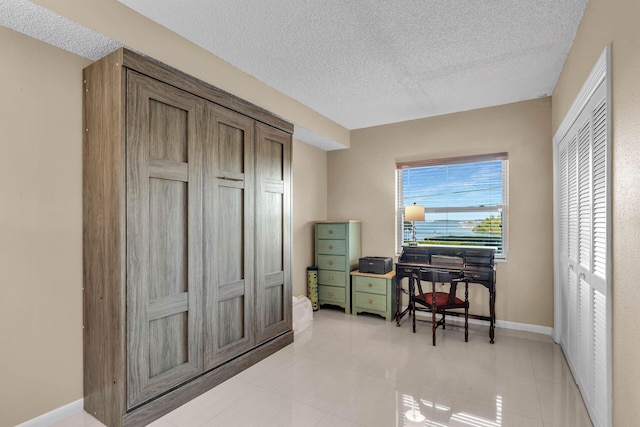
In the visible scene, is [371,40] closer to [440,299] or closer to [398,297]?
[440,299]

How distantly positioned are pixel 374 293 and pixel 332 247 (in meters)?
0.87

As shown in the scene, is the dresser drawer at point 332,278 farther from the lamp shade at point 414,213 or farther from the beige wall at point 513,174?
the lamp shade at point 414,213

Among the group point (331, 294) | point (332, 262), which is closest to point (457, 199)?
point (332, 262)

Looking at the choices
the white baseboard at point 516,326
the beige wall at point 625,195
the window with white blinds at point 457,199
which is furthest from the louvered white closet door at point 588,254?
the window with white blinds at point 457,199

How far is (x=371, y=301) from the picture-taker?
4277 millimetres

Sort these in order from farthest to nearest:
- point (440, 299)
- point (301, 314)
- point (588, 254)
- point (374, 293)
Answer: point (374, 293), point (301, 314), point (440, 299), point (588, 254)

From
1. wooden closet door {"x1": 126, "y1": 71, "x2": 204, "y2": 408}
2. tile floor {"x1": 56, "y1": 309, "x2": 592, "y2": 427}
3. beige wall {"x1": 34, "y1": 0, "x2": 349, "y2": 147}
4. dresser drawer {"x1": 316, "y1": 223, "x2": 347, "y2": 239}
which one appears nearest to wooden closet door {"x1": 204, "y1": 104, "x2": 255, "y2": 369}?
wooden closet door {"x1": 126, "y1": 71, "x2": 204, "y2": 408}

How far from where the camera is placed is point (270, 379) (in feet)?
8.81

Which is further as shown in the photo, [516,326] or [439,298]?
[516,326]

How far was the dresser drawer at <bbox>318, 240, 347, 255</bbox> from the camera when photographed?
4512mm

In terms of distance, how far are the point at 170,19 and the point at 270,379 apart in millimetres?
2884

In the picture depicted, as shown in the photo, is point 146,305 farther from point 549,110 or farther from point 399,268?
point 549,110

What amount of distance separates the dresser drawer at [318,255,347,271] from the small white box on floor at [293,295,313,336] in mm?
661

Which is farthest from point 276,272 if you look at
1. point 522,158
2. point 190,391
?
point 522,158
